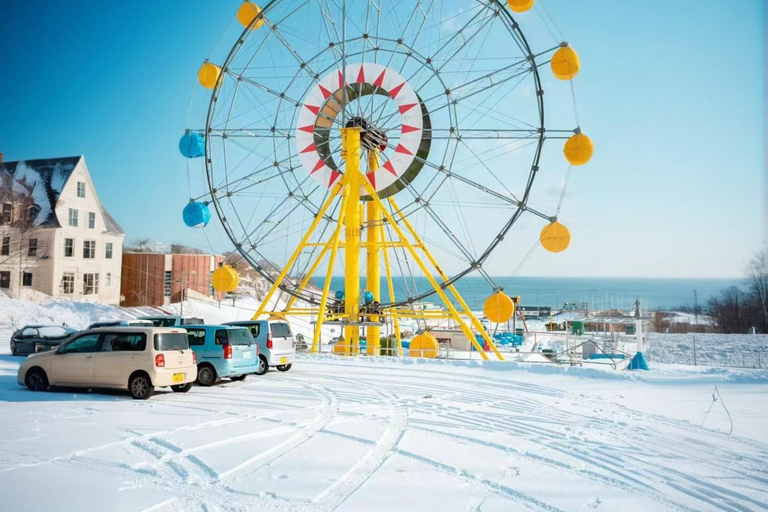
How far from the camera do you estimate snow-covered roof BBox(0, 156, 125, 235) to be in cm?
3744

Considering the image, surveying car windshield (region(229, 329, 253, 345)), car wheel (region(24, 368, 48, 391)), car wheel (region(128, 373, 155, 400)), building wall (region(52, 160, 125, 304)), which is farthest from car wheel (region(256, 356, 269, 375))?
building wall (region(52, 160, 125, 304))

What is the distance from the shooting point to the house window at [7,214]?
115 feet

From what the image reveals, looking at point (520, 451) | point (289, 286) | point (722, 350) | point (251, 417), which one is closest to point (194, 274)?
point (289, 286)

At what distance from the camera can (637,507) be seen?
535 cm

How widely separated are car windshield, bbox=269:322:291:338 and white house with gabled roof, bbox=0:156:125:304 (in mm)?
26696

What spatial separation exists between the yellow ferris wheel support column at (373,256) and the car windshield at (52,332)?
1094cm

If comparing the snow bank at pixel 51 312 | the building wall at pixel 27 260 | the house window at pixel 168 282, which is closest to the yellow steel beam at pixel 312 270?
the snow bank at pixel 51 312

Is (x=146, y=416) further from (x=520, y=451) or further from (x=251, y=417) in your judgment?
(x=520, y=451)

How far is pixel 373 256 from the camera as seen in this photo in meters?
23.5

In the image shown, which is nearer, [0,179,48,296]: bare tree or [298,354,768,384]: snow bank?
[298,354,768,384]: snow bank

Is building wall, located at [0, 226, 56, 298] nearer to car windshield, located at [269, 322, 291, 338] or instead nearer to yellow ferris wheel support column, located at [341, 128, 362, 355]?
yellow ferris wheel support column, located at [341, 128, 362, 355]

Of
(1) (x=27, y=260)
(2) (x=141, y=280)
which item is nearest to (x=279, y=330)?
(1) (x=27, y=260)

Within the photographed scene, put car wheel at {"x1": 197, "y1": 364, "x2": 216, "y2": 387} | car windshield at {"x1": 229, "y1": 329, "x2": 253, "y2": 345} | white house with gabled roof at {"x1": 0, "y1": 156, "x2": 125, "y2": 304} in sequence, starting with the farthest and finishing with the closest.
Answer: white house with gabled roof at {"x1": 0, "y1": 156, "x2": 125, "y2": 304}, car windshield at {"x1": 229, "y1": 329, "x2": 253, "y2": 345}, car wheel at {"x1": 197, "y1": 364, "x2": 216, "y2": 387}

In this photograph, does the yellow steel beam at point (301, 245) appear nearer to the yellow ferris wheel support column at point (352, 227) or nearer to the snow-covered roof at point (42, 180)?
the yellow ferris wheel support column at point (352, 227)
